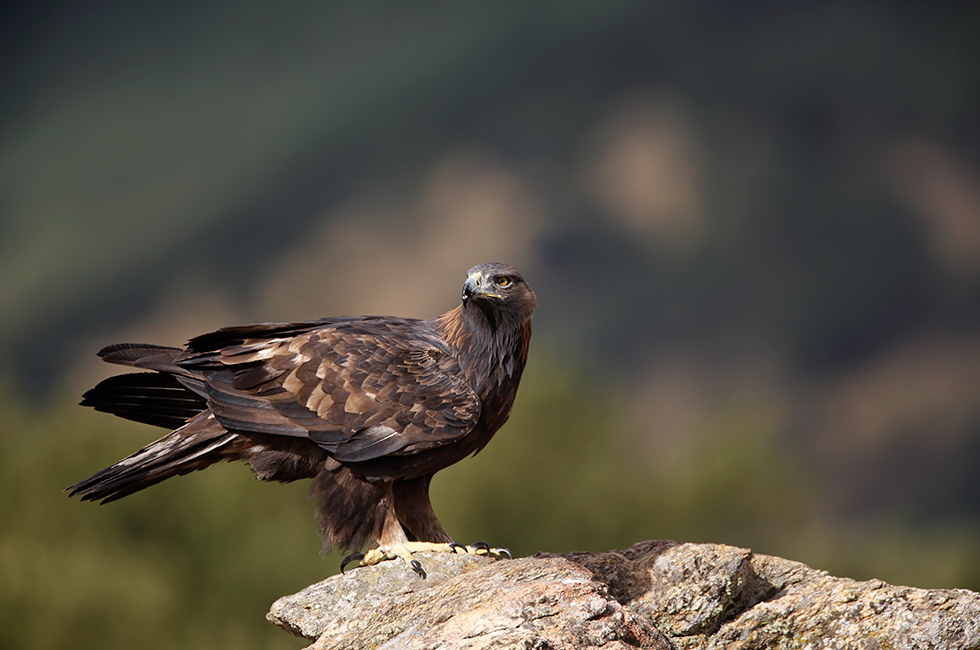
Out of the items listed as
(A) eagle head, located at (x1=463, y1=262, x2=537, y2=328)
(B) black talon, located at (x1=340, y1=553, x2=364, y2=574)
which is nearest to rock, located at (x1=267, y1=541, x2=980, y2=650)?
(B) black talon, located at (x1=340, y1=553, x2=364, y2=574)

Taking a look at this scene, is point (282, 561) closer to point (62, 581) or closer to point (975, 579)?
point (62, 581)

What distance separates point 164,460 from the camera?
405 centimetres

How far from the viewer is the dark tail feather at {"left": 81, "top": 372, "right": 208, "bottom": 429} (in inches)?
173

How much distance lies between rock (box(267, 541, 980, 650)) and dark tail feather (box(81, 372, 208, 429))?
1231 millimetres

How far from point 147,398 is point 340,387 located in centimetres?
111

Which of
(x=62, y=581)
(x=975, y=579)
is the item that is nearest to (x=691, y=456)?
(x=975, y=579)

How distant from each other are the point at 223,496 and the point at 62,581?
194 centimetres

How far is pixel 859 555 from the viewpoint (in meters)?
9.80

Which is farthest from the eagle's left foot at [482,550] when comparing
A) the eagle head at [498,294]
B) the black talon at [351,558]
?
the eagle head at [498,294]

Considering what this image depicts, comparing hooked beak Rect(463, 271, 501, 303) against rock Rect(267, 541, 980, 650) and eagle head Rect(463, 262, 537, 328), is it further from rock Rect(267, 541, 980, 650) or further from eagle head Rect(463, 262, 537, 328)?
rock Rect(267, 541, 980, 650)

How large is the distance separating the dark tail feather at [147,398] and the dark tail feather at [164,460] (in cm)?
26

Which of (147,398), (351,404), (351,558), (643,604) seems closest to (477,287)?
(351,404)

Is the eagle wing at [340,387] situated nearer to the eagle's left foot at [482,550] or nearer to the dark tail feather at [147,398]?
the dark tail feather at [147,398]

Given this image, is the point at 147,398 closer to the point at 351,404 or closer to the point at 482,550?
the point at 351,404
